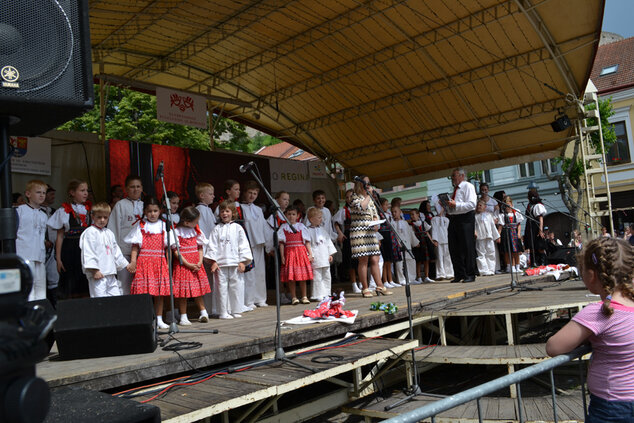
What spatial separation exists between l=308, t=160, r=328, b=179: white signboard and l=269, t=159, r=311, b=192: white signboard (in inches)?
6.9

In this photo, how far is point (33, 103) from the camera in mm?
2033

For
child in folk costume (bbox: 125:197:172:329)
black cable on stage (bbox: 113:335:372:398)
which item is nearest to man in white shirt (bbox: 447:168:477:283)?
black cable on stage (bbox: 113:335:372:398)

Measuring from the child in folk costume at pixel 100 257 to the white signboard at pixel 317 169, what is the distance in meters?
9.35

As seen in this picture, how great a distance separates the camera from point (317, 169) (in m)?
14.6

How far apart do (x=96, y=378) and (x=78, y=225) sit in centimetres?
347

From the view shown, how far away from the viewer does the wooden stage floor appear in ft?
11.2

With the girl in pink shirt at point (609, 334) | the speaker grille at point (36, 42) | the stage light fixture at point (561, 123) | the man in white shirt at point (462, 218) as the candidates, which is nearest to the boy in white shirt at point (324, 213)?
the man in white shirt at point (462, 218)

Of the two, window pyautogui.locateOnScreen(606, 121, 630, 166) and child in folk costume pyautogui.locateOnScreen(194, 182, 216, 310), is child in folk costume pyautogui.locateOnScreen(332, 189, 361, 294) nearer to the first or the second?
child in folk costume pyautogui.locateOnScreen(194, 182, 216, 310)

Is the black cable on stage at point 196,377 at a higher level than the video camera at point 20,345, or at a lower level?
lower

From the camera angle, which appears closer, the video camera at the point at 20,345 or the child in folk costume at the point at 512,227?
the video camera at the point at 20,345

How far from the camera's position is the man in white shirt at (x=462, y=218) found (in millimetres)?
8180

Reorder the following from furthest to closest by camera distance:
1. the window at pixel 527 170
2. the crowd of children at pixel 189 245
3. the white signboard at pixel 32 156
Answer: the window at pixel 527 170
the white signboard at pixel 32 156
the crowd of children at pixel 189 245

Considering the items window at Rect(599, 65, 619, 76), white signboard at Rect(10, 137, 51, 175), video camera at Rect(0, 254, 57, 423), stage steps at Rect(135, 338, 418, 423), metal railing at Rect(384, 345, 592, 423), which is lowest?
stage steps at Rect(135, 338, 418, 423)

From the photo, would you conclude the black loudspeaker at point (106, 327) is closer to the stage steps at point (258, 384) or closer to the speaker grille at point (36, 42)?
the stage steps at point (258, 384)
